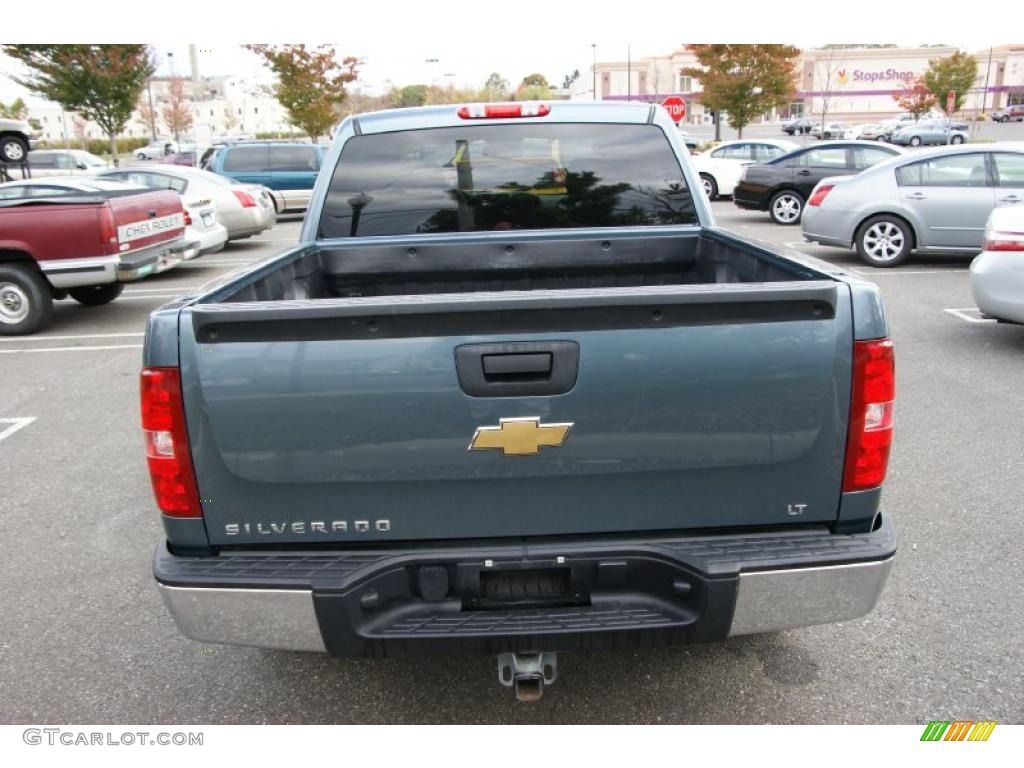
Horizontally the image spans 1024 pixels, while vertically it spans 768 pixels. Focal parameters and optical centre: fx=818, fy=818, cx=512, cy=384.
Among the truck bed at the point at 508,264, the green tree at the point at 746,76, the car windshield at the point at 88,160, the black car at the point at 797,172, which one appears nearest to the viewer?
the truck bed at the point at 508,264

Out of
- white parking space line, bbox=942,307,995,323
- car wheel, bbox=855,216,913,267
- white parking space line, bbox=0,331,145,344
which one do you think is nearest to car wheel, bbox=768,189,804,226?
car wheel, bbox=855,216,913,267

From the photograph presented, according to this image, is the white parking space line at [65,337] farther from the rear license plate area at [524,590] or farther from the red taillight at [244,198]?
the rear license plate area at [524,590]

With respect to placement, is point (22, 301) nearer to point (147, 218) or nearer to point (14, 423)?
point (147, 218)

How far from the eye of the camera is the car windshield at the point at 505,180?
3.88 m

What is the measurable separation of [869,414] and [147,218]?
9.23 meters

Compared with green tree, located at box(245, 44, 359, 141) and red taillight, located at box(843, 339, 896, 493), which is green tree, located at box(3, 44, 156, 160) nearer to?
green tree, located at box(245, 44, 359, 141)

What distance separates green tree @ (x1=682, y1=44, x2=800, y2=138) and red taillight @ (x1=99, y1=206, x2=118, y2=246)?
2978 cm

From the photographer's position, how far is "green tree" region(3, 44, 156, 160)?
24.8 meters

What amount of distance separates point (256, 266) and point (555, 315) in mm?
1451

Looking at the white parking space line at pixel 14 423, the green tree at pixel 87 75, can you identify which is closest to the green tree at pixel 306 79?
the green tree at pixel 87 75

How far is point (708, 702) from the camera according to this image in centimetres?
284

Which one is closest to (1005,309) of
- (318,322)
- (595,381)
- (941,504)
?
(941,504)

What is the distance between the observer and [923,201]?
1101cm
